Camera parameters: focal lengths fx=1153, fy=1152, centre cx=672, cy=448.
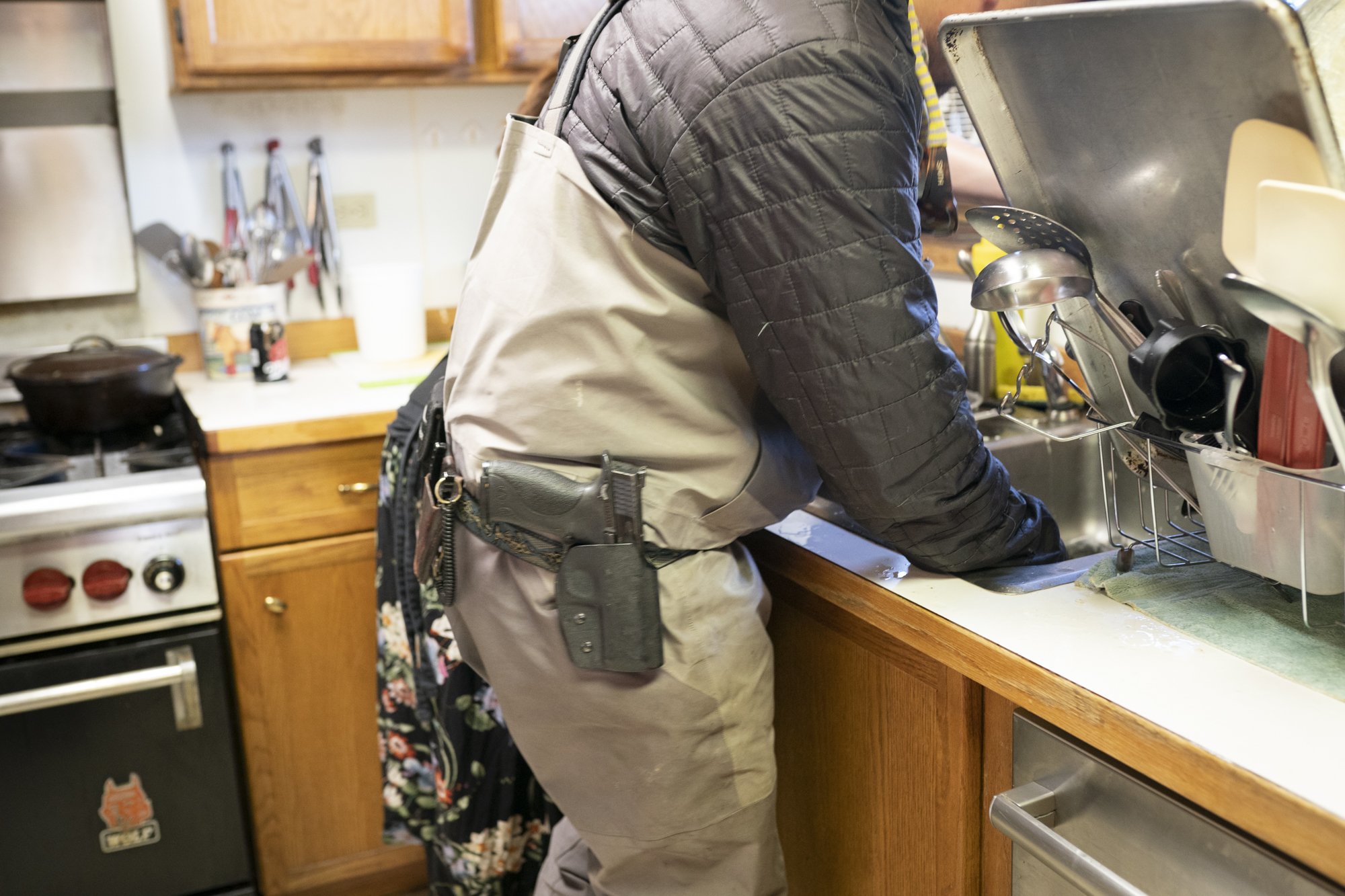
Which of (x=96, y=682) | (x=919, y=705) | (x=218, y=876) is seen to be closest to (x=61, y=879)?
(x=218, y=876)

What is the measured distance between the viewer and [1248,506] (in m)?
0.83

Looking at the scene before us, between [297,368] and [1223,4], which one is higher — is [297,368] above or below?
below

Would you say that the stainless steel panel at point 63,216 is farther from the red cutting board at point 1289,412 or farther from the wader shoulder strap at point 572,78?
the red cutting board at point 1289,412

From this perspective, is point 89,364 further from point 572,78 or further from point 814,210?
point 814,210

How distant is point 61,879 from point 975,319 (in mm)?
1545

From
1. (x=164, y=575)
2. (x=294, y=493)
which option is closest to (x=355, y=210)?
(x=294, y=493)

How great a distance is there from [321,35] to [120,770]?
121cm

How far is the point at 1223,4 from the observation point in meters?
0.66

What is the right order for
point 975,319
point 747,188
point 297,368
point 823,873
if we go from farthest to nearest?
point 297,368
point 975,319
point 823,873
point 747,188

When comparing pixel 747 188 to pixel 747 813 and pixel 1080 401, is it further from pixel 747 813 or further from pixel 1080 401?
pixel 1080 401

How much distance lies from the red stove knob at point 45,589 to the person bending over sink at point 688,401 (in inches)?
30.7

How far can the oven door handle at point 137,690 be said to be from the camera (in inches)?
62.1

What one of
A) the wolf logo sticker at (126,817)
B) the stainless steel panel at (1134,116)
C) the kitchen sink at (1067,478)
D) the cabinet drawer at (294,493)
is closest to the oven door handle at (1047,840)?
the stainless steel panel at (1134,116)

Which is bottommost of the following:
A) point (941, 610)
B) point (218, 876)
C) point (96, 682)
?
point (218, 876)
